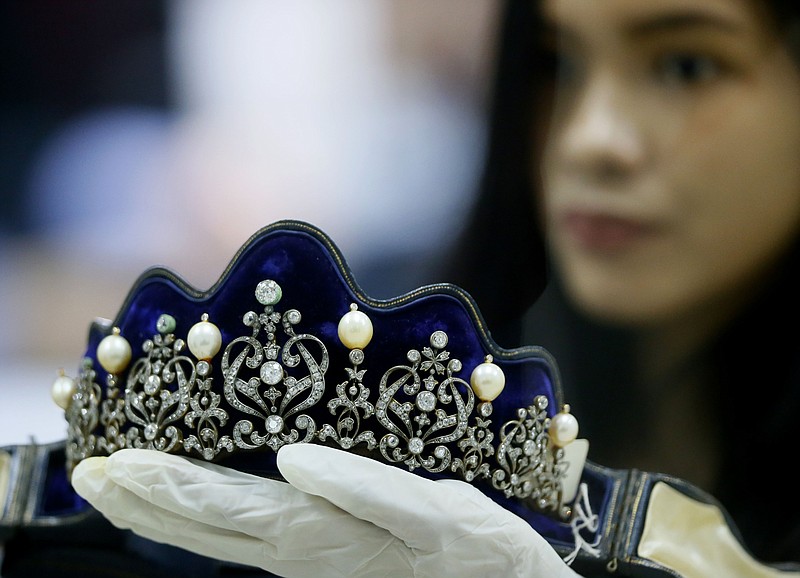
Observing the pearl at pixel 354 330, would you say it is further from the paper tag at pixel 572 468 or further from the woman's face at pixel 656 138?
the woman's face at pixel 656 138

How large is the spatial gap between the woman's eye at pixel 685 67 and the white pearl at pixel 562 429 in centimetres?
43

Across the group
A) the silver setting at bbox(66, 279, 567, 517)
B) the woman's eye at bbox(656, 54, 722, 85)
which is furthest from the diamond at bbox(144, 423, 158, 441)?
the woman's eye at bbox(656, 54, 722, 85)

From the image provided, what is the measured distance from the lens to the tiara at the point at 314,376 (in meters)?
0.57

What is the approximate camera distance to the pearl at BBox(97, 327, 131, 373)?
2.07 ft

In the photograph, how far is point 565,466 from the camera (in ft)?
2.31

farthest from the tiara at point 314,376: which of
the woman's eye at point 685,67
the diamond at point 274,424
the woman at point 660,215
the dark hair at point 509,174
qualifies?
the woman's eye at point 685,67

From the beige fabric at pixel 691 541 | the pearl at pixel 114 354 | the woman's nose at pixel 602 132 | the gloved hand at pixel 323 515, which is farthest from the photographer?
the woman's nose at pixel 602 132

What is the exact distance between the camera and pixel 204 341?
0.57 metres

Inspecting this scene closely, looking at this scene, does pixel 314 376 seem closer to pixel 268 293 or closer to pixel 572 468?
pixel 268 293

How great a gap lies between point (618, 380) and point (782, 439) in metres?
0.30

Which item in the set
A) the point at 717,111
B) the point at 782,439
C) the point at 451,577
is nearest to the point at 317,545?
the point at 451,577

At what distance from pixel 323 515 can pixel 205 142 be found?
2.84ft

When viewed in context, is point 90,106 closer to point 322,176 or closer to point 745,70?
point 322,176

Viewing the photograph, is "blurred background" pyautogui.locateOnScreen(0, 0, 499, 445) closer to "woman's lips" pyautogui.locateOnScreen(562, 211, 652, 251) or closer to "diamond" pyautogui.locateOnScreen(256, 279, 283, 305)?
"woman's lips" pyautogui.locateOnScreen(562, 211, 652, 251)
